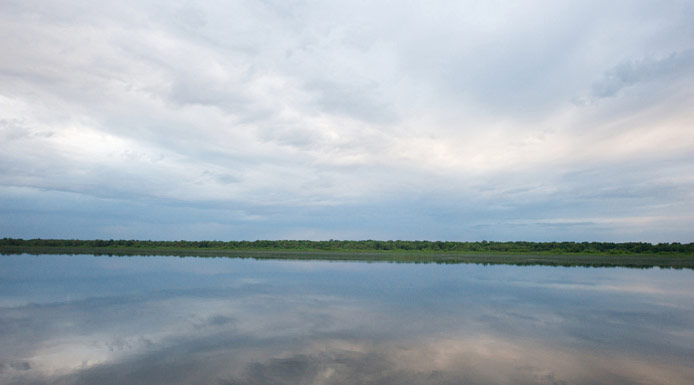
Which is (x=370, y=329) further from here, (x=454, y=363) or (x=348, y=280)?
(x=348, y=280)

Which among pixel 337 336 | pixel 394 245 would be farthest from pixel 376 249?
pixel 337 336

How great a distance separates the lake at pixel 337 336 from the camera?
1051 cm

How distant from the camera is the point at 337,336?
14.3 metres

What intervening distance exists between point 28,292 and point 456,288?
1172 inches

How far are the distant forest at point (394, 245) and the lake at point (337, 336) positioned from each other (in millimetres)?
71254

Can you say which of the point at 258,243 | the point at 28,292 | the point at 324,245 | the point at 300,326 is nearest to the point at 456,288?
the point at 300,326

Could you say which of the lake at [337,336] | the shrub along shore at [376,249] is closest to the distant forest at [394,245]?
the shrub along shore at [376,249]

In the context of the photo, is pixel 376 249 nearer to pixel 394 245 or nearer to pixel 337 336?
pixel 394 245

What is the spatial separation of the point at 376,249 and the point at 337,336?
88032mm

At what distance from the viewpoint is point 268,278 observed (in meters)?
34.7

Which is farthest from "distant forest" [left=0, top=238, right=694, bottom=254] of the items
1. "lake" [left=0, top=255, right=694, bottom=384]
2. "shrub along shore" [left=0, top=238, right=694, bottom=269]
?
"lake" [left=0, top=255, right=694, bottom=384]

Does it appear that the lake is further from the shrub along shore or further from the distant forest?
the distant forest

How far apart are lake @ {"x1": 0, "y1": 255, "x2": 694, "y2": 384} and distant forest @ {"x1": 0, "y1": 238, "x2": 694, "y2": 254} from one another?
71.3 meters

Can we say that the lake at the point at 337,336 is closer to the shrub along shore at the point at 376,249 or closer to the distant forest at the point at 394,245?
the shrub along shore at the point at 376,249
